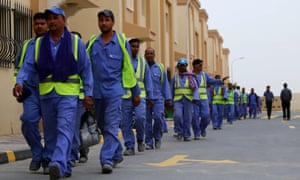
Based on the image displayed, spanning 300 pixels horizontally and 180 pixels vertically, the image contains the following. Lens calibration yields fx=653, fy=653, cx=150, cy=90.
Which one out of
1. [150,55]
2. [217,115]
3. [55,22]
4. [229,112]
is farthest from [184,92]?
[229,112]

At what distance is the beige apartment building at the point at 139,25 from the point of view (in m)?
16.1

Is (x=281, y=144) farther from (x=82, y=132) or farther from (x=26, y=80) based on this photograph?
(x=26, y=80)

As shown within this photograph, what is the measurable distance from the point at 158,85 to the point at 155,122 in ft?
2.39

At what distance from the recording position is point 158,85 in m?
12.4

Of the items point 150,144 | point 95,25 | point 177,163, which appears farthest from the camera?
point 95,25

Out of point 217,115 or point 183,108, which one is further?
point 217,115

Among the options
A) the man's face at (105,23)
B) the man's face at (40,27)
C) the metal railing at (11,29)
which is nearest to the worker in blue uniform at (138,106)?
the man's face at (105,23)

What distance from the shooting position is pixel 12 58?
16031 mm

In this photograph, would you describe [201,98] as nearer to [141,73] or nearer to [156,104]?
[156,104]

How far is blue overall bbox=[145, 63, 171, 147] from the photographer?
1204 cm

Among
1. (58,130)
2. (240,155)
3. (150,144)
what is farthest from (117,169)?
(150,144)

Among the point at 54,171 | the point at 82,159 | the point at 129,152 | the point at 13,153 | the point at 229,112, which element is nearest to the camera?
the point at 54,171

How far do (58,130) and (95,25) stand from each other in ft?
59.6

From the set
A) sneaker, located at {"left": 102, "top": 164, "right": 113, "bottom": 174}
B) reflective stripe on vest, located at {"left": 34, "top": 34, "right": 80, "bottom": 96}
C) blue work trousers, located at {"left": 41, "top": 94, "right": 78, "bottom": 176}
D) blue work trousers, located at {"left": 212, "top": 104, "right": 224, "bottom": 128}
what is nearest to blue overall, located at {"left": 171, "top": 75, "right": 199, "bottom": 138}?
sneaker, located at {"left": 102, "top": 164, "right": 113, "bottom": 174}
